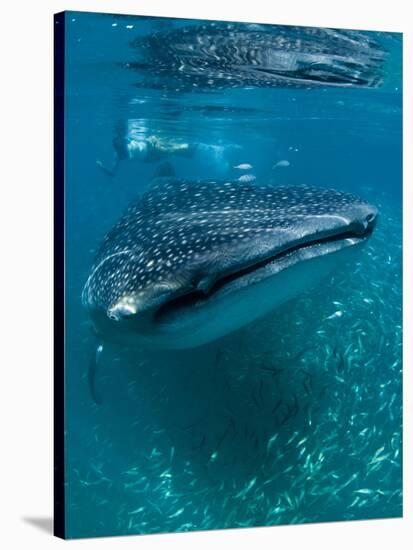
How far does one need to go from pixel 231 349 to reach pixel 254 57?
2.96 metres

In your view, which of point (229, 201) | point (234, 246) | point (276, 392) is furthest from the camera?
point (276, 392)

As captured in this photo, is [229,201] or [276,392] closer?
[229,201]

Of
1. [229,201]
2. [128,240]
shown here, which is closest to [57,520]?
[128,240]

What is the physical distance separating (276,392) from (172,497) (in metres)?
1.51

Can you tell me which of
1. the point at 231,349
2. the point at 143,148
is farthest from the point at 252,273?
the point at 143,148

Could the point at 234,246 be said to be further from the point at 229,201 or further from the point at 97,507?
the point at 97,507

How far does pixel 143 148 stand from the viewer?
35.2ft

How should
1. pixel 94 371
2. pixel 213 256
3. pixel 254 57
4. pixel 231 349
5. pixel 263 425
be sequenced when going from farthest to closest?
1. pixel 263 425
2. pixel 254 57
3. pixel 231 349
4. pixel 94 371
5. pixel 213 256

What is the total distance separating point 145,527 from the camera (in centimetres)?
1036

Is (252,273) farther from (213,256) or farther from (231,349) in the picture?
(231,349)

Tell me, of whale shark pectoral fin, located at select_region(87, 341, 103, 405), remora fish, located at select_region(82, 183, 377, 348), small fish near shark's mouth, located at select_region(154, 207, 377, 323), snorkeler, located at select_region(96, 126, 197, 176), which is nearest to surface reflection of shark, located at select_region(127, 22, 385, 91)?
snorkeler, located at select_region(96, 126, 197, 176)

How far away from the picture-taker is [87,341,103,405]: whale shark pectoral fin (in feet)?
32.8

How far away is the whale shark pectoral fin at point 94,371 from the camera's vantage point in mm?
10011

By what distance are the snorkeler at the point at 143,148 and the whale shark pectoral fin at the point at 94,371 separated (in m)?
1.73
